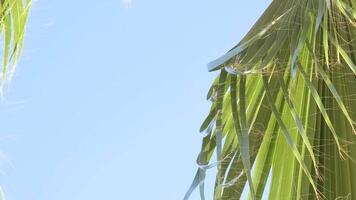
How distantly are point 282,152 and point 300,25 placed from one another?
0.21 meters

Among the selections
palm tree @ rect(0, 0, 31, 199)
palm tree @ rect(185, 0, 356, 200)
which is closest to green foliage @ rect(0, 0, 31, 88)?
palm tree @ rect(0, 0, 31, 199)

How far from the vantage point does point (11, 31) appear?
3.30 ft

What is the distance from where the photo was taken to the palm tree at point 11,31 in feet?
3.23

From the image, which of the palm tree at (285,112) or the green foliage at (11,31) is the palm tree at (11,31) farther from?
the palm tree at (285,112)

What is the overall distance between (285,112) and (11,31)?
0.46 m

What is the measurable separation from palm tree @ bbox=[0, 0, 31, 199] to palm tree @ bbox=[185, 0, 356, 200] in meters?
0.31

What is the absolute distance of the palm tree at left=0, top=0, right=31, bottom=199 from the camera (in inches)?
38.8

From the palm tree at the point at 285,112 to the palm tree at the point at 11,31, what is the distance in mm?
312

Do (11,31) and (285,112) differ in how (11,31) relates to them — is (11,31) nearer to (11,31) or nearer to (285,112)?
(11,31)

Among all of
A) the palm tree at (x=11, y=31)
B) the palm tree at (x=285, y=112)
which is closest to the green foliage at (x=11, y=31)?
the palm tree at (x=11, y=31)

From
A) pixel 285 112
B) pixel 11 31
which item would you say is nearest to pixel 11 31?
pixel 11 31

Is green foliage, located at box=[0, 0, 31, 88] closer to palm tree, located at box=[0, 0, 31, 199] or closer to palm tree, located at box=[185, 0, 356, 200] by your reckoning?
palm tree, located at box=[0, 0, 31, 199]

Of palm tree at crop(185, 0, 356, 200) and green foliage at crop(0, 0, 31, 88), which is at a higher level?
green foliage at crop(0, 0, 31, 88)

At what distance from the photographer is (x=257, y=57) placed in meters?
0.92
